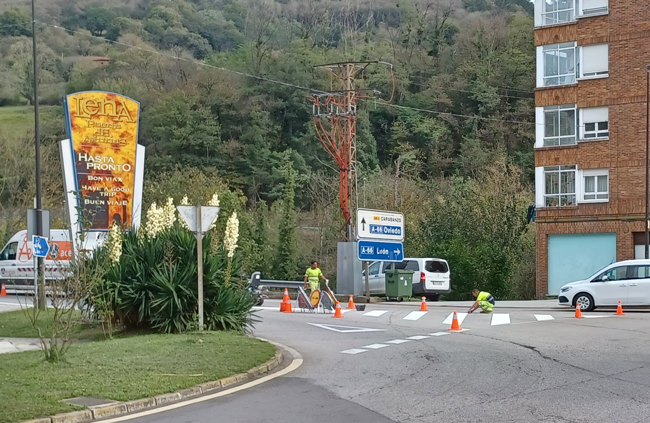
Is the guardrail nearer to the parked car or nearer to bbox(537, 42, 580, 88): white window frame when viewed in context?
the parked car

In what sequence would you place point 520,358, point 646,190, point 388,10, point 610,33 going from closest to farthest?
point 520,358 < point 646,190 < point 610,33 < point 388,10

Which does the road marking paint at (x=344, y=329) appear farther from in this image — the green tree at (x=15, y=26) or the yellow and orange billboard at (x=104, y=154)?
the green tree at (x=15, y=26)

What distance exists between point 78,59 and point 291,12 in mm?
26517

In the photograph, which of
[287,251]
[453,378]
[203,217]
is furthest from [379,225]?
[453,378]

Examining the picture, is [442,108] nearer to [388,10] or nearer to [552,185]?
[552,185]

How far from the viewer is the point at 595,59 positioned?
137 feet

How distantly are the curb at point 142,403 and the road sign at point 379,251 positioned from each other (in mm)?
22292

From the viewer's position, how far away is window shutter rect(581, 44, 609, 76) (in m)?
41.6

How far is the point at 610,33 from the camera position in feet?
136

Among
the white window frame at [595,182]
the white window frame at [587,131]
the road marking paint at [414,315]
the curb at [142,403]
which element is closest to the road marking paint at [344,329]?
the road marking paint at [414,315]

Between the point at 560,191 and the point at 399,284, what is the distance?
11428mm

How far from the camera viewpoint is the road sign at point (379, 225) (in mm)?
36219

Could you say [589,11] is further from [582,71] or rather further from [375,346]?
[375,346]

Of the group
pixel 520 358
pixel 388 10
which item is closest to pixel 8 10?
pixel 388 10
